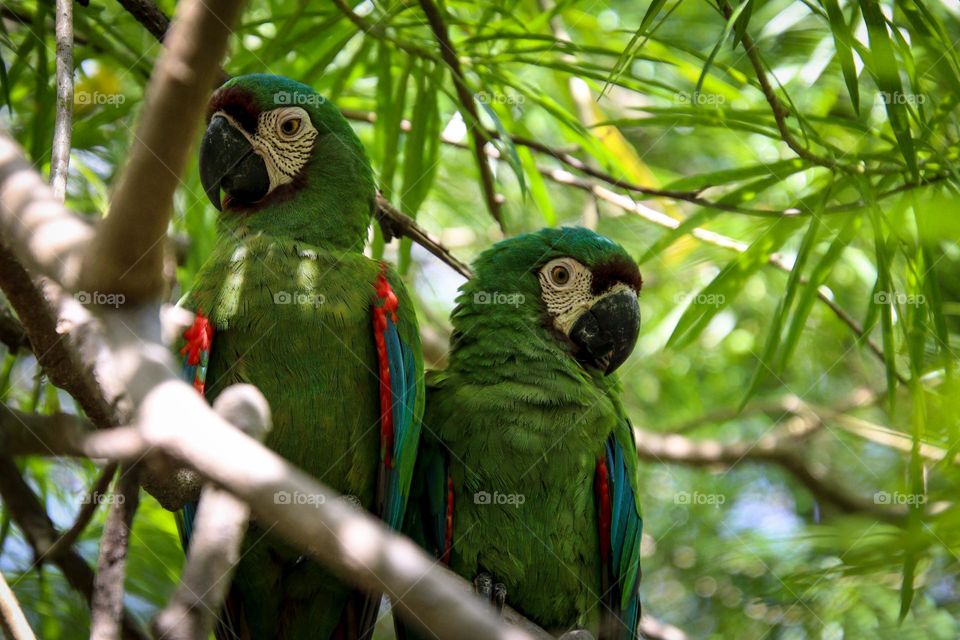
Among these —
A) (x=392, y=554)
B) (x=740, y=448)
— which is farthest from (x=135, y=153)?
(x=740, y=448)

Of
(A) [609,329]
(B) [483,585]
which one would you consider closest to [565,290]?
(A) [609,329]

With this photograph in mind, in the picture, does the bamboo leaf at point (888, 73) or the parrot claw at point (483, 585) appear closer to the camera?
the bamboo leaf at point (888, 73)

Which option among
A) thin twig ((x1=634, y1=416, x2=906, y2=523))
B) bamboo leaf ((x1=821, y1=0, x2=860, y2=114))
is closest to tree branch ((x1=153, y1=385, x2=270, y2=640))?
bamboo leaf ((x1=821, y1=0, x2=860, y2=114))

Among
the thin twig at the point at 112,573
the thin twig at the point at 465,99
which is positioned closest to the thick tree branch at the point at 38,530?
the thin twig at the point at 112,573

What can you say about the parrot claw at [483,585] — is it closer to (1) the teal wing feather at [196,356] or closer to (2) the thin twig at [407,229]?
(1) the teal wing feather at [196,356]

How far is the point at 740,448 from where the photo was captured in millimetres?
5508

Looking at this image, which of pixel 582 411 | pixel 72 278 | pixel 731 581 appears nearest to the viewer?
pixel 72 278

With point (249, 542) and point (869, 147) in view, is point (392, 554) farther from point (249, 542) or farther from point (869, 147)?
point (869, 147)

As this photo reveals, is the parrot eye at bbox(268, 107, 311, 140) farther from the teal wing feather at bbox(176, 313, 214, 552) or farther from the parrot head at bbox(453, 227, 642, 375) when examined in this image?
the parrot head at bbox(453, 227, 642, 375)

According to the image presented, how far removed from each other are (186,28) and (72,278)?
0.45 m

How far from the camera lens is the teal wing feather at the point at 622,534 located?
10.8ft

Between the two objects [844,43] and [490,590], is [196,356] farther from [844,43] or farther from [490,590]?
[844,43]

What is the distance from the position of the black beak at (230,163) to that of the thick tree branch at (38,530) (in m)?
1.09

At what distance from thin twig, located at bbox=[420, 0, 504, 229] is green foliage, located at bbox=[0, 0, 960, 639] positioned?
0.29ft
